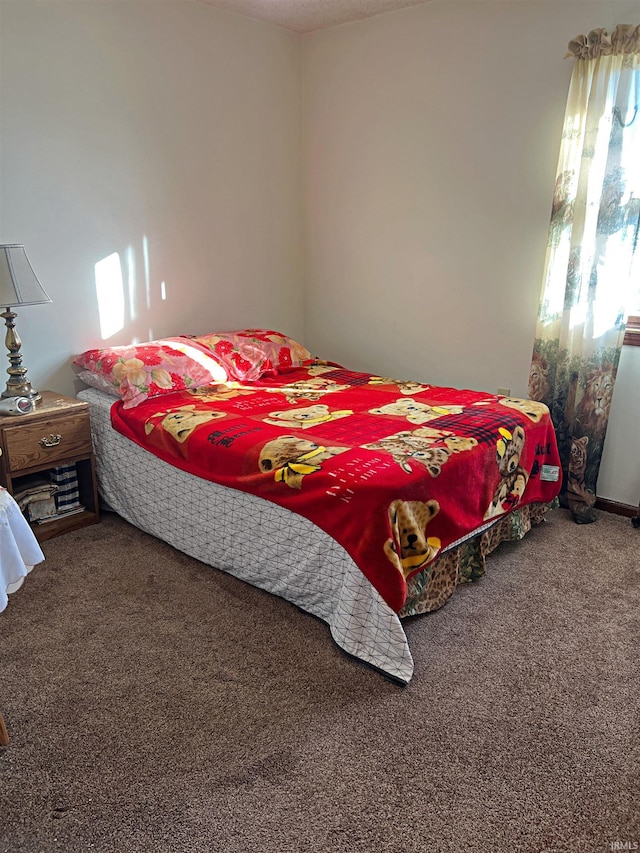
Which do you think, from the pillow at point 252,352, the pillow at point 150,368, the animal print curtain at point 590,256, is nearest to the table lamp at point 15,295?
the pillow at point 150,368

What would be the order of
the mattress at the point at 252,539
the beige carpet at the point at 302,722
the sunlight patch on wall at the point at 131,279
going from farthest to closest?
the sunlight patch on wall at the point at 131,279, the mattress at the point at 252,539, the beige carpet at the point at 302,722

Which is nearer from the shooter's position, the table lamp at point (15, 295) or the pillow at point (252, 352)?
the table lamp at point (15, 295)

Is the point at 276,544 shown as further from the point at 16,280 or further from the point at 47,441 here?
the point at 16,280

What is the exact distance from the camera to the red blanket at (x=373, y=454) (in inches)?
80.4

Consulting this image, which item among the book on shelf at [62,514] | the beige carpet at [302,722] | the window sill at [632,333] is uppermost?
the window sill at [632,333]

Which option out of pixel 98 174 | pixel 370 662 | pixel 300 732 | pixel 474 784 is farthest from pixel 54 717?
pixel 98 174

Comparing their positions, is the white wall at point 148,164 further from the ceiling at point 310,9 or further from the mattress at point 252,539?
the mattress at point 252,539

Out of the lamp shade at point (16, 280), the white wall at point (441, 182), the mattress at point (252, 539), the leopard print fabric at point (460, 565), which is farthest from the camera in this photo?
the white wall at point (441, 182)

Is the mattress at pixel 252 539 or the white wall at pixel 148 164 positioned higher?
the white wall at pixel 148 164

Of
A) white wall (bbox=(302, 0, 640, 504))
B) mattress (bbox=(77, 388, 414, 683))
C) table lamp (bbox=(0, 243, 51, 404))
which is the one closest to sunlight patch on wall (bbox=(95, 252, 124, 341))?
mattress (bbox=(77, 388, 414, 683))

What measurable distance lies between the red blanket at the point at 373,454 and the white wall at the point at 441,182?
0.55m

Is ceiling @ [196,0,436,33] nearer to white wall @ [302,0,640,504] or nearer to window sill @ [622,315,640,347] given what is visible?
white wall @ [302,0,640,504]

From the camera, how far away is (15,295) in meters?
2.59

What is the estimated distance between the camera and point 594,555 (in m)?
2.77
